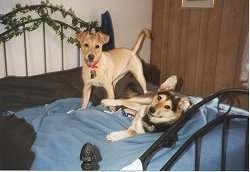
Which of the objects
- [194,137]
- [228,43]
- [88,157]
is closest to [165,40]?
[228,43]

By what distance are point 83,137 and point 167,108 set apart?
349 millimetres

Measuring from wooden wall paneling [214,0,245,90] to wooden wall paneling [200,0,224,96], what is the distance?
0.08 ft

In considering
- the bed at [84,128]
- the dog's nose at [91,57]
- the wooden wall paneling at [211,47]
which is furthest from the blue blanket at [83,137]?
the wooden wall paneling at [211,47]

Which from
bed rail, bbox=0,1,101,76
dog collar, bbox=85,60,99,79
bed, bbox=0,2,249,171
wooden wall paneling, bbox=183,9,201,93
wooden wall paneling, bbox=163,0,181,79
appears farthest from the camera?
wooden wall paneling, bbox=163,0,181,79

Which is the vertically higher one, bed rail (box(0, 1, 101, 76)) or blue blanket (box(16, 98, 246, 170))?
bed rail (box(0, 1, 101, 76))

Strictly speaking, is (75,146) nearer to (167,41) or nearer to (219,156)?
(219,156)

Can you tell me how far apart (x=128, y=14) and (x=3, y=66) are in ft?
2.38

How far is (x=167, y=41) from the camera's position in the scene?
188cm

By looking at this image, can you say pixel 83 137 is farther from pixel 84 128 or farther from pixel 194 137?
pixel 194 137

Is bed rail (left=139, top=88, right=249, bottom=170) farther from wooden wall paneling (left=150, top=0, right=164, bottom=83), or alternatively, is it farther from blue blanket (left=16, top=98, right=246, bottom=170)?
wooden wall paneling (left=150, top=0, right=164, bottom=83)

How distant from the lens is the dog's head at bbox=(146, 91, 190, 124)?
3.93 feet

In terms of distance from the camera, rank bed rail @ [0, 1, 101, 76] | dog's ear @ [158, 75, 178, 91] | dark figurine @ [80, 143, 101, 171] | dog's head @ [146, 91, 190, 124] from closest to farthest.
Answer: dark figurine @ [80, 143, 101, 171]
dog's head @ [146, 91, 190, 124]
dog's ear @ [158, 75, 178, 91]
bed rail @ [0, 1, 101, 76]

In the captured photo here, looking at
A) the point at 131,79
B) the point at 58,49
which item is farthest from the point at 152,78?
the point at 58,49

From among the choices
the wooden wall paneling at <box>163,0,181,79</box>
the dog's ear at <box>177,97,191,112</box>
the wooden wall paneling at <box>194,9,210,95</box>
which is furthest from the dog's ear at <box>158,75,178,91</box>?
the wooden wall paneling at <box>163,0,181,79</box>
